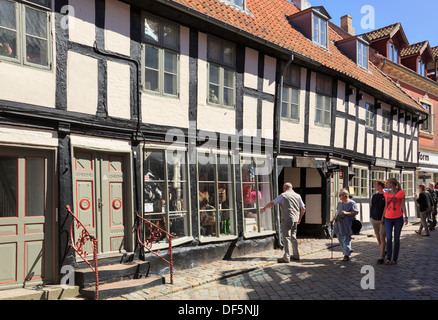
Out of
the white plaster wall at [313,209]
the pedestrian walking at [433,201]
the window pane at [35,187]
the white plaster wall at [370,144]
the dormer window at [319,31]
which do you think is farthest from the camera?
the white plaster wall at [370,144]

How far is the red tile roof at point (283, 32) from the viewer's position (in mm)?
9323

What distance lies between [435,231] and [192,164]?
32.9 feet

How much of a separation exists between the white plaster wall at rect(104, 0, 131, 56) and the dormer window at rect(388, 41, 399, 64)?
1541 cm

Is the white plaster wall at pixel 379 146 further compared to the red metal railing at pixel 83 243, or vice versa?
the white plaster wall at pixel 379 146

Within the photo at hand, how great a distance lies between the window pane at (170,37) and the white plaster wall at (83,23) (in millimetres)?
1555

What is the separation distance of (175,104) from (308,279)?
4.22 m

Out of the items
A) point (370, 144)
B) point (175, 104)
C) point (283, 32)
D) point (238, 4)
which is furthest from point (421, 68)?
point (175, 104)

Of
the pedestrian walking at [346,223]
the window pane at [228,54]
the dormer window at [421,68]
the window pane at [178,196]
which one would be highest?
the dormer window at [421,68]

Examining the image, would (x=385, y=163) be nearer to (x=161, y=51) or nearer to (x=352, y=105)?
(x=352, y=105)

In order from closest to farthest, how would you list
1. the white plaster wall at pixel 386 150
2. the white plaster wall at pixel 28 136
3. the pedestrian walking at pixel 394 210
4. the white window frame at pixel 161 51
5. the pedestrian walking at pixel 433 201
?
the white plaster wall at pixel 28 136, the white window frame at pixel 161 51, the pedestrian walking at pixel 394 210, the pedestrian walking at pixel 433 201, the white plaster wall at pixel 386 150

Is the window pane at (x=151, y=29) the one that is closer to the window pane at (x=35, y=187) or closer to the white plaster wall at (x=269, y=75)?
the window pane at (x=35, y=187)

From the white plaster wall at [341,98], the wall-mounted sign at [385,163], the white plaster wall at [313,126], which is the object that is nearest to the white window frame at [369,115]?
the wall-mounted sign at [385,163]
